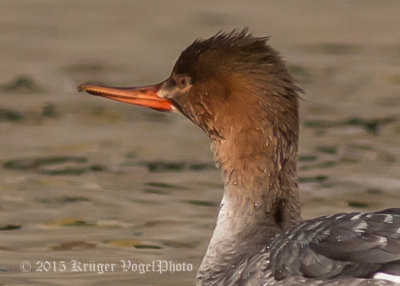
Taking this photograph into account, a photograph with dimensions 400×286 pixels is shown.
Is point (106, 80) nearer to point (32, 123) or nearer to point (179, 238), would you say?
point (32, 123)

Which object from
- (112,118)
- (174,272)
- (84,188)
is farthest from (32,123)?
(174,272)

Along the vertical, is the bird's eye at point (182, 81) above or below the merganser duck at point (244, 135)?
above

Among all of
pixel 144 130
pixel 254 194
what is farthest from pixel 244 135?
pixel 144 130

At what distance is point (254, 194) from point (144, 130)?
3977 millimetres

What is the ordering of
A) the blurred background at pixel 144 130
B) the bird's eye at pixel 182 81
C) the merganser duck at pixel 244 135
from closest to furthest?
the merganser duck at pixel 244 135 < the bird's eye at pixel 182 81 < the blurred background at pixel 144 130

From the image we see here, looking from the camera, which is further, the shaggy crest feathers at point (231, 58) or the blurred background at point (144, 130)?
the blurred background at point (144, 130)

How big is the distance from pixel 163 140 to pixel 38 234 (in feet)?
7.60

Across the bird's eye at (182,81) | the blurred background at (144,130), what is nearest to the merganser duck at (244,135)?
the bird's eye at (182,81)

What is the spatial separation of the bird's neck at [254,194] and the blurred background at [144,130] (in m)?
0.85

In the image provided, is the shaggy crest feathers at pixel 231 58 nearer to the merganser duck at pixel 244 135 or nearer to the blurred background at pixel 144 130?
the merganser duck at pixel 244 135

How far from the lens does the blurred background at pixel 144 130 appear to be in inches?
368

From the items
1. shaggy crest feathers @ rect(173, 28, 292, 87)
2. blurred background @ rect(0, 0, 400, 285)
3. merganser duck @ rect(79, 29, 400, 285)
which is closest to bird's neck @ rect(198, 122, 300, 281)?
merganser duck @ rect(79, 29, 400, 285)

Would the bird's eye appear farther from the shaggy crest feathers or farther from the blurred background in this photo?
the blurred background

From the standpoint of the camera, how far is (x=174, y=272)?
8680mm
